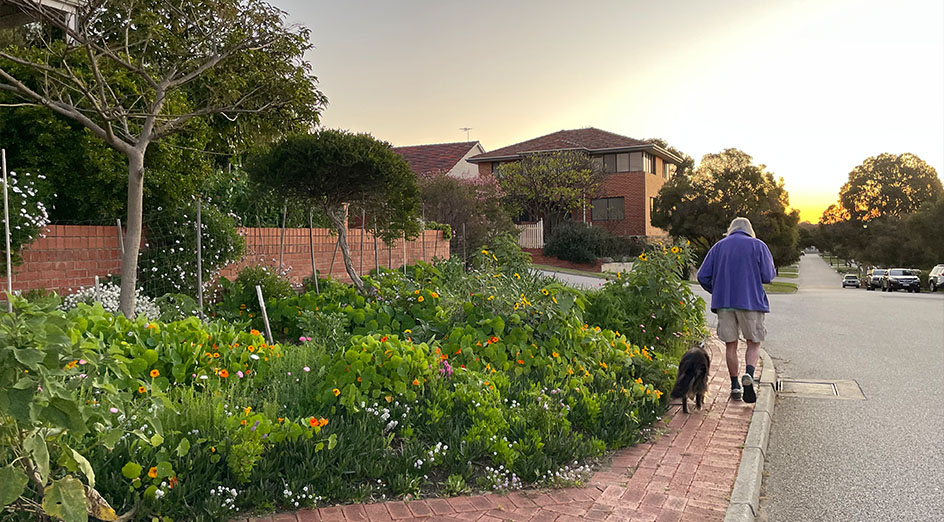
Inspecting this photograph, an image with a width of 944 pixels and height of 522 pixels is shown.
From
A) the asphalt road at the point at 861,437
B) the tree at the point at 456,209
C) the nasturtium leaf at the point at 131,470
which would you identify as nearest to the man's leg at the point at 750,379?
the asphalt road at the point at 861,437

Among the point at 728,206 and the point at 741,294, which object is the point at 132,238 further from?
the point at 728,206

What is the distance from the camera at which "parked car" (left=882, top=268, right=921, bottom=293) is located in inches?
1560

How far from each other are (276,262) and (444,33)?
617 cm

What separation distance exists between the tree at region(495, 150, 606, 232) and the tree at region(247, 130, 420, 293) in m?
27.0

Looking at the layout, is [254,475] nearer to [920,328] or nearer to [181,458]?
[181,458]

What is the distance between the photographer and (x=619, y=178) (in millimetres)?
40562

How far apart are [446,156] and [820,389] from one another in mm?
37293

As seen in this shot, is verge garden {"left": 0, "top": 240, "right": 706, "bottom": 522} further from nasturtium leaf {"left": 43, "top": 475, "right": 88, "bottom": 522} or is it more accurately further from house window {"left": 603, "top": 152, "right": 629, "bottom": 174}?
house window {"left": 603, "top": 152, "right": 629, "bottom": 174}

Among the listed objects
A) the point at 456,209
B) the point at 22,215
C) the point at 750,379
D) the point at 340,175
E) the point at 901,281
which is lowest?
the point at 901,281

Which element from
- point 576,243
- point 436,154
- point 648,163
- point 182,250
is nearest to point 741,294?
point 182,250

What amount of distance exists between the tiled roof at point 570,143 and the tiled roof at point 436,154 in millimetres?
1377

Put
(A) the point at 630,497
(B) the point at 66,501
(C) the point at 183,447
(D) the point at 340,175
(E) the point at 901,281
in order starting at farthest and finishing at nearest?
(E) the point at 901,281 → (D) the point at 340,175 → (A) the point at 630,497 → (C) the point at 183,447 → (B) the point at 66,501

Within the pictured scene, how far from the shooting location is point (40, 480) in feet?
8.66

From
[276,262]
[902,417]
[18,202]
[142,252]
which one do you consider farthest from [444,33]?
[902,417]
